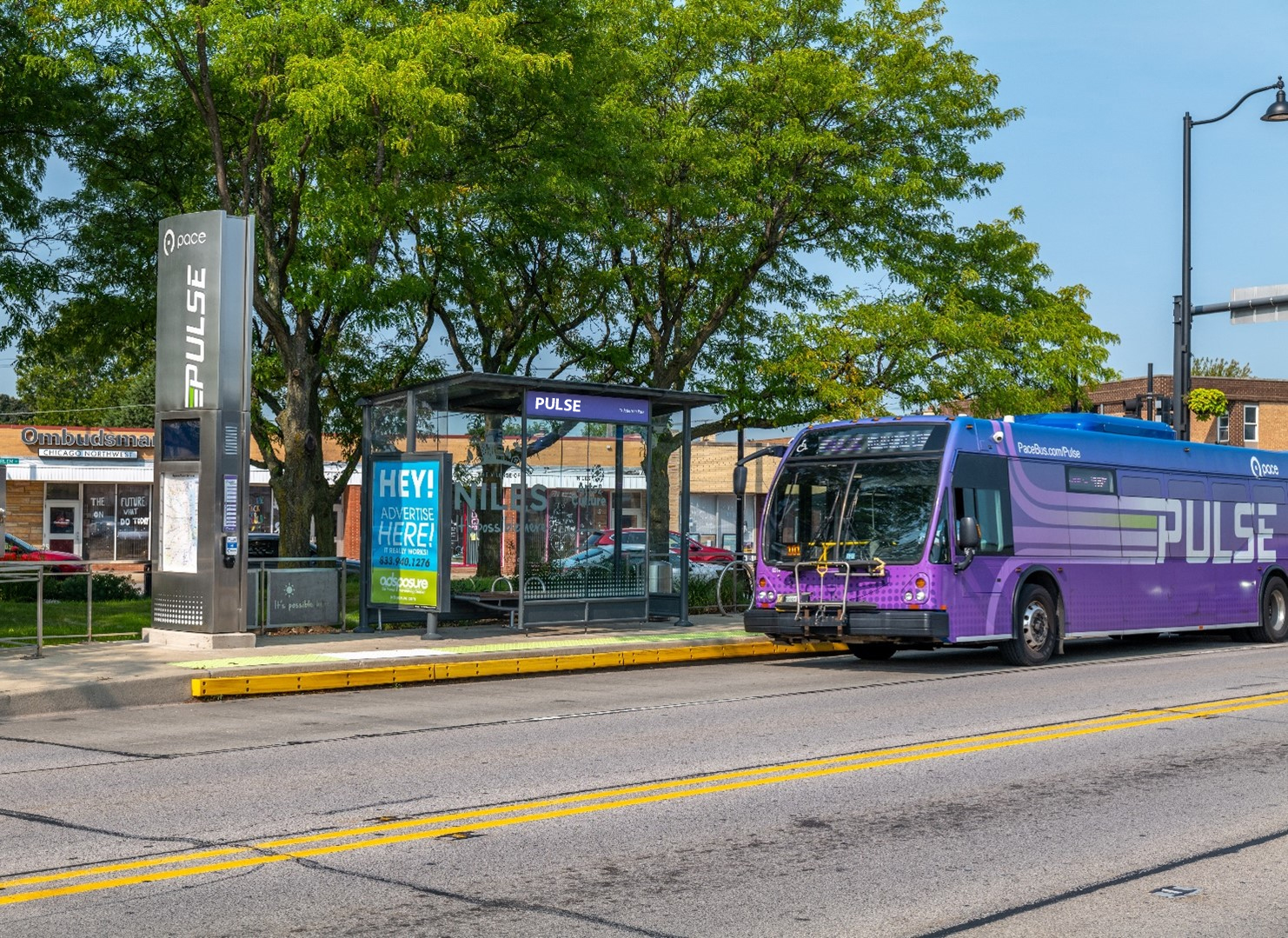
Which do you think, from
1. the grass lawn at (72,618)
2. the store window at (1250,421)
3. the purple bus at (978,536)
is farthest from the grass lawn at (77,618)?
the store window at (1250,421)

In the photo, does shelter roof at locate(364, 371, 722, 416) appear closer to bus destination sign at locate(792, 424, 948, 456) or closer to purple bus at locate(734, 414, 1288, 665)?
purple bus at locate(734, 414, 1288, 665)

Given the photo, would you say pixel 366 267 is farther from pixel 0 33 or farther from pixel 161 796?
pixel 161 796

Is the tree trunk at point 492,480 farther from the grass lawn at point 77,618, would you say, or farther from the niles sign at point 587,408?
the grass lawn at point 77,618

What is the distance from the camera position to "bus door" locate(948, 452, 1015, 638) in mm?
16734

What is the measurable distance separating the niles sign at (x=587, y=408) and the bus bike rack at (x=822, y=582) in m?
3.88

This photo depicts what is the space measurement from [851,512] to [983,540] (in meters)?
1.59

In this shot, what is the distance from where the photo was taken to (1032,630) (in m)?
17.9

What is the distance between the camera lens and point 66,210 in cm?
2586

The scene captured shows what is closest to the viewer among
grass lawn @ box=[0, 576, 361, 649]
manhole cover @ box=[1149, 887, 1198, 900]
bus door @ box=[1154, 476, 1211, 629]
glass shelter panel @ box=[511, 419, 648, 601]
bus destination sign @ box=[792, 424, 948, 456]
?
manhole cover @ box=[1149, 887, 1198, 900]

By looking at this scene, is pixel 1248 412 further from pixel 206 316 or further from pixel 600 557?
pixel 206 316

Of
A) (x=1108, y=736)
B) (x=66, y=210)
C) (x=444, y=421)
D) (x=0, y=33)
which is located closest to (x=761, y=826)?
(x=1108, y=736)

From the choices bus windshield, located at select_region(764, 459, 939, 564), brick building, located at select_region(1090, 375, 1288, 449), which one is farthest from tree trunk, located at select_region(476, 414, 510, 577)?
brick building, located at select_region(1090, 375, 1288, 449)

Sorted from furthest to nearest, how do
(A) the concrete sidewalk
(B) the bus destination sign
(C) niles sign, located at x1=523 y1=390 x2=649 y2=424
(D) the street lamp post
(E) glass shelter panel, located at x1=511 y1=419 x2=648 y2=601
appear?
(D) the street lamp post
(E) glass shelter panel, located at x1=511 y1=419 x2=648 y2=601
(C) niles sign, located at x1=523 y1=390 x2=649 y2=424
(B) the bus destination sign
(A) the concrete sidewalk

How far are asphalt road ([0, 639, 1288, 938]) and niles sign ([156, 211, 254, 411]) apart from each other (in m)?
4.49
